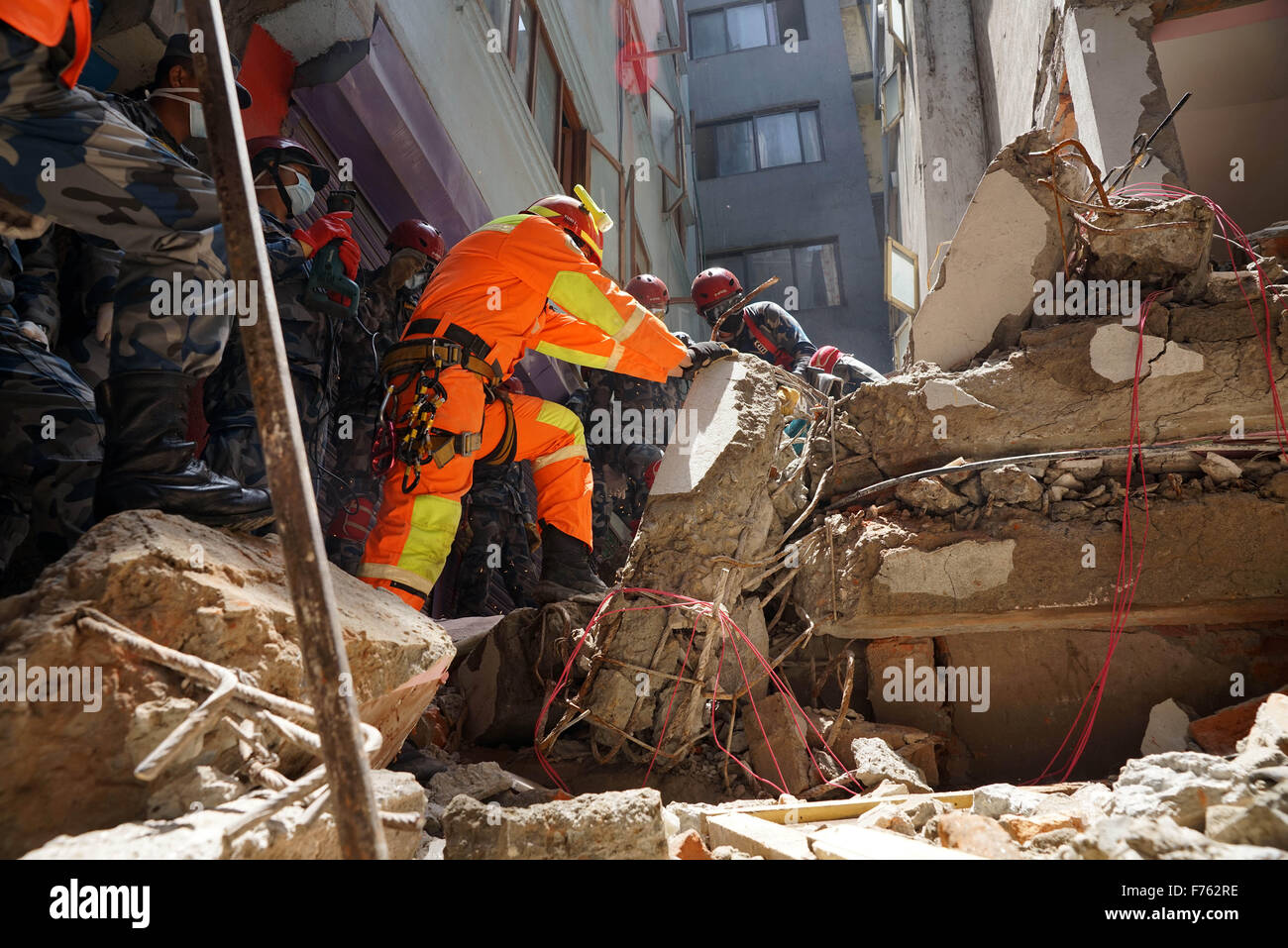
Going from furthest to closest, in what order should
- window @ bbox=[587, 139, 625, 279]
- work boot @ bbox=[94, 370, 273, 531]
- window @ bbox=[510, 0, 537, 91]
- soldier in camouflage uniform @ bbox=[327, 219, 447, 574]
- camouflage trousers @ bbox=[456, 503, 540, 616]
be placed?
window @ bbox=[587, 139, 625, 279], window @ bbox=[510, 0, 537, 91], camouflage trousers @ bbox=[456, 503, 540, 616], soldier in camouflage uniform @ bbox=[327, 219, 447, 574], work boot @ bbox=[94, 370, 273, 531]

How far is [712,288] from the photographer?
626 centimetres

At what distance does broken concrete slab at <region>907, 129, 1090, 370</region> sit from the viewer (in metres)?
3.19

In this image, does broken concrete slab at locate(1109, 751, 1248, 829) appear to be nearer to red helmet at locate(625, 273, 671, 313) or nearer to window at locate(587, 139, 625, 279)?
red helmet at locate(625, 273, 671, 313)

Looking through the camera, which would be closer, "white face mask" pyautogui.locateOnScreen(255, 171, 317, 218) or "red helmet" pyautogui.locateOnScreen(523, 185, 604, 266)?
"white face mask" pyautogui.locateOnScreen(255, 171, 317, 218)

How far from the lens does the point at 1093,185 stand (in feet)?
10.3

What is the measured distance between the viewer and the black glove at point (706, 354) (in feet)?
11.8

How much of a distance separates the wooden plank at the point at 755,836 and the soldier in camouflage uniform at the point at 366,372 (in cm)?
289

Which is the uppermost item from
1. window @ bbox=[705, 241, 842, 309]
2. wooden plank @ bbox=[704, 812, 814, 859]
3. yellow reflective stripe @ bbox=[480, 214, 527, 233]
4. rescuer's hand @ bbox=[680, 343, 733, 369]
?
window @ bbox=[705, 241, 842, 309]

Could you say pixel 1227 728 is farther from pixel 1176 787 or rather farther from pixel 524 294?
pixel 524 294

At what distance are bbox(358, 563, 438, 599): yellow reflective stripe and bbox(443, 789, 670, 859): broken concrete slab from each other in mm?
1547

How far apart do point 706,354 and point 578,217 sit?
3.09ft

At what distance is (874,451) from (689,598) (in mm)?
997

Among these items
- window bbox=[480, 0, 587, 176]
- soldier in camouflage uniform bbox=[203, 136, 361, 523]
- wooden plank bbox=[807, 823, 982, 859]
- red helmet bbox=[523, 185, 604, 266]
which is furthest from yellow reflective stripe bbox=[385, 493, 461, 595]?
window bbox=[480, 0, 587, 176]
